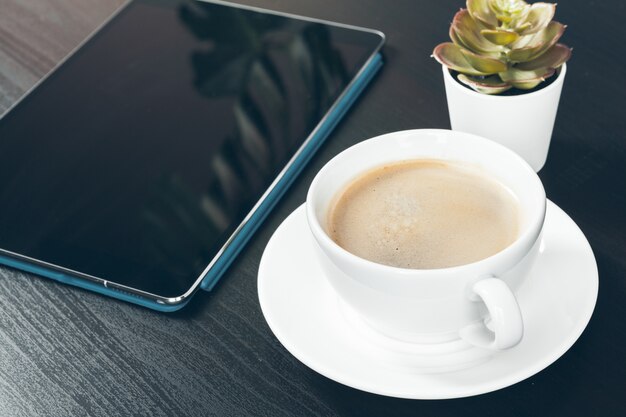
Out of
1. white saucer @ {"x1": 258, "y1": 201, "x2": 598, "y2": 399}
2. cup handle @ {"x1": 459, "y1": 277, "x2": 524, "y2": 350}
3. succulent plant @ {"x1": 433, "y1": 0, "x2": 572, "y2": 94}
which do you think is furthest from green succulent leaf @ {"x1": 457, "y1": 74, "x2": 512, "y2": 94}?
cup handle @ {"x1": 459, "y1": 277, "x2": 524, "y2": 350}

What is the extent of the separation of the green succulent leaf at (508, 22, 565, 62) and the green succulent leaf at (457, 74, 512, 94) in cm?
2

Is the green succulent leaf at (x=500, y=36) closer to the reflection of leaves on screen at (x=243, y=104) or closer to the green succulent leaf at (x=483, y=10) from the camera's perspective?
the green succulent leaf at (x=483, y=10)

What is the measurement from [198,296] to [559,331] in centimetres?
29

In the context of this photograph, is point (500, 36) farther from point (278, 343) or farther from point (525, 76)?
point (278, 343)

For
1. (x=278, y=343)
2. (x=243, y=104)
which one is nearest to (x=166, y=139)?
(x=243, y=104)

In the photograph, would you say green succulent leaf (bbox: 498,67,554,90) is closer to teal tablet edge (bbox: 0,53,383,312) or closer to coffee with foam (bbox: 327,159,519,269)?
coffee with foam (bbox: 327,159,519,269)

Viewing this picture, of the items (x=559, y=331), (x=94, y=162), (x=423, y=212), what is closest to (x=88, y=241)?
(x=94, y=162)

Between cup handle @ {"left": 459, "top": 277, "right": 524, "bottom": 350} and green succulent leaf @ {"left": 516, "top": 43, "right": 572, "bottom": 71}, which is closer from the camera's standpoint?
cup handle @ {"left": 459, "top": 277, "right": 524, "bottom": 350}

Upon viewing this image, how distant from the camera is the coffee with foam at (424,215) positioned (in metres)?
0.57

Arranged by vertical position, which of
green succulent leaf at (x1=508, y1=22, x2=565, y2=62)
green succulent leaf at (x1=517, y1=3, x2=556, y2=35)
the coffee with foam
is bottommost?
the coffee with foam

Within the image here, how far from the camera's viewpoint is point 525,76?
65cm

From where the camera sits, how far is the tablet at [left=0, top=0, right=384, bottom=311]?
69 centimetres

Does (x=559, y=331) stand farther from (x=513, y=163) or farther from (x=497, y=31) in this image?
(x=497, y=31)

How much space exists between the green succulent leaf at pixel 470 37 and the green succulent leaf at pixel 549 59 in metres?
0.03
